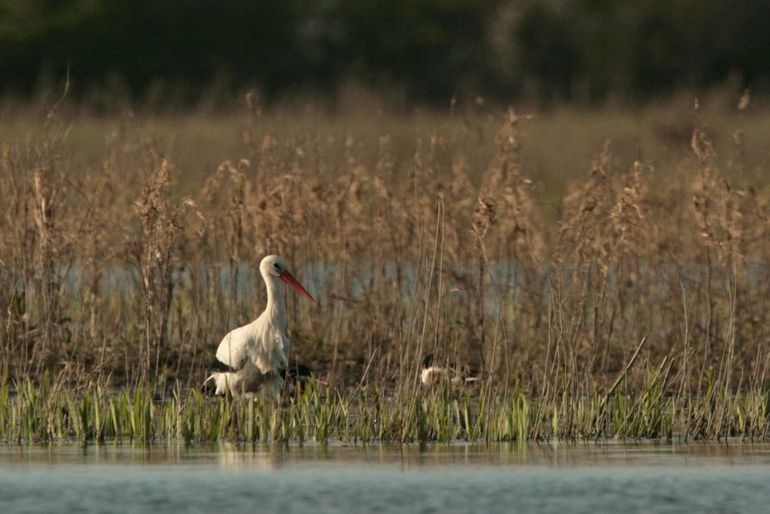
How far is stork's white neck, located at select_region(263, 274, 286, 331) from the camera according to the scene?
12312 mm

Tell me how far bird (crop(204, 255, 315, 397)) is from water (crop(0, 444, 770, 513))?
1831mm

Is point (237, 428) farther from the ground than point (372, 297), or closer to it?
closer to it

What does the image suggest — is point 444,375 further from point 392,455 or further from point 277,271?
point 277,271

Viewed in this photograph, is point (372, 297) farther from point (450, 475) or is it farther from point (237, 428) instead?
point (450, 475)

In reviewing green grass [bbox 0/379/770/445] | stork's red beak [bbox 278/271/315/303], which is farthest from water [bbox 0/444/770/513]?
stork's red beak [bbox 278/271/315/303]

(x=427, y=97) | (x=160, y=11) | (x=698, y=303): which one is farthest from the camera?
(x=160, y=11)

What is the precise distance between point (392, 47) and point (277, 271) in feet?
119

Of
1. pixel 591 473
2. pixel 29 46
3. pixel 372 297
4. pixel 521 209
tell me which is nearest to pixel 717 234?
pixel 521 209

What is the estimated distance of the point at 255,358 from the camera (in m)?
12.0

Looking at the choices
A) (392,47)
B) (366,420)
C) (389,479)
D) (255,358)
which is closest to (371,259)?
(255,358)

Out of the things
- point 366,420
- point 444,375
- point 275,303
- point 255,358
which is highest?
point 275,303

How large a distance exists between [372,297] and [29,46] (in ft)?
108

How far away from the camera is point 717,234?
13.7 m

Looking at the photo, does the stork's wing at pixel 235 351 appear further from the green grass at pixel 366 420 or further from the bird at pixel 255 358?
the green grass at pixel 366 420
